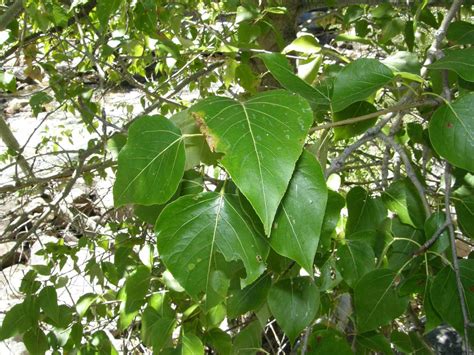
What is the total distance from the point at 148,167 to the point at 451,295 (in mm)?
484

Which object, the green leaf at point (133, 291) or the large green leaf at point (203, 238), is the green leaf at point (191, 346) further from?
the large green leaf at point (203, 238)

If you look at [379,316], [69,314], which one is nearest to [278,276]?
[379,316]

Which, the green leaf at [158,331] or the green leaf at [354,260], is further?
the green leaf at [158,331]

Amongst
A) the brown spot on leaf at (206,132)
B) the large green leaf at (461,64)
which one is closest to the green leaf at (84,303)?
the brown spot on leaf at (206,132)

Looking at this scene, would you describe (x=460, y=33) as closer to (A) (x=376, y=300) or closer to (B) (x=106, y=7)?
(A) (x=376, y=300)

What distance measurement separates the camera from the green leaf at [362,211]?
0.94m

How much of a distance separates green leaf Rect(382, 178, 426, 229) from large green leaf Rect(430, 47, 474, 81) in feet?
0.81

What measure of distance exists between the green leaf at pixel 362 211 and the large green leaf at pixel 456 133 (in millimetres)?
224

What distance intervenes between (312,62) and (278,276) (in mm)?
439

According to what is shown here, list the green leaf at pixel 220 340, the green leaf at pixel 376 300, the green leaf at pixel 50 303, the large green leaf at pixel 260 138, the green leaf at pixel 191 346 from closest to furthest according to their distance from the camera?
the large green leaf at pixel 260 138, the green leaf at pixel 376 300, the green leaf at pixel 191 346, the green leaf at pixel 220 340, the green leaf at pixel 50 303

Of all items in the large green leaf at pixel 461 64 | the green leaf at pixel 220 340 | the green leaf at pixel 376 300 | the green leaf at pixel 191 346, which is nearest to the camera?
the large green leaf at pixel 461 64

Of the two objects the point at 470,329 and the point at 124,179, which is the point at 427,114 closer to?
the point at 470,329

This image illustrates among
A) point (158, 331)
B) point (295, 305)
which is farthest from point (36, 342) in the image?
point (295, 305)

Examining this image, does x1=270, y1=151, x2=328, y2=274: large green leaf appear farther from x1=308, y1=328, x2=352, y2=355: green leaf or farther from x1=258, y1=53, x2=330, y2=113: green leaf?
x1=308, y1=328, x2=352, y2=355: green leaf
